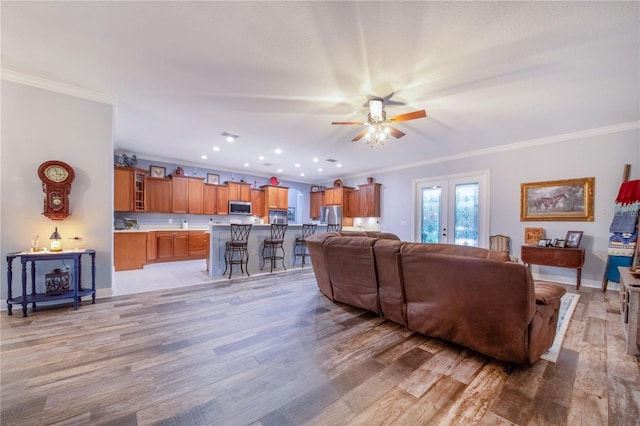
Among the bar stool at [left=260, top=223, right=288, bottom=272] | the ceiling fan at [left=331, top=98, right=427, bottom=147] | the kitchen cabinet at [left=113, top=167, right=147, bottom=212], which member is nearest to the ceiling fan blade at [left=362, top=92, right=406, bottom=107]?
the ceiling fan at [left=331, top=98, right=427, bottom=147]

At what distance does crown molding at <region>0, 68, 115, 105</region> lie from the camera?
3.06 m

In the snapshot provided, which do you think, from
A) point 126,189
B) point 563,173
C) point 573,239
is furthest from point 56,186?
point 563,173

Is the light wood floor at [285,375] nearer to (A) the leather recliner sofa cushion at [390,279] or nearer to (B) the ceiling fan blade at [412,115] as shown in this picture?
(A) the leather recliner sofa cushion at [390,279]

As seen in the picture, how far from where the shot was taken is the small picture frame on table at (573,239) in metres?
4.47

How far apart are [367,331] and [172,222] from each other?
265 inches

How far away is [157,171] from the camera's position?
7.05m

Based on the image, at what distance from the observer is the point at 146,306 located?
3324mm

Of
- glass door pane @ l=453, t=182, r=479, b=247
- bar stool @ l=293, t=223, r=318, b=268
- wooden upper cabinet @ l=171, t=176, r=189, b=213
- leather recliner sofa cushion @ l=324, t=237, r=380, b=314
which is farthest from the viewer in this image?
wooden upper cabinet @ l=171, t=176, r=189, b=213

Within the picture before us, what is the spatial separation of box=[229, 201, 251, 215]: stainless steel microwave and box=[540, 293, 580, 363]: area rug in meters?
7.66

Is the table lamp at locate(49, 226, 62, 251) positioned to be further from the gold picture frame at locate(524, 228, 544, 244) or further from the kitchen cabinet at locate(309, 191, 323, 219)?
the gold picture frame at locate(524, 228, 544, 244)

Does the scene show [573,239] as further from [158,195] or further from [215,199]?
[158,195]

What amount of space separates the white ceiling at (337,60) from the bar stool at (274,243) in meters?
2.22


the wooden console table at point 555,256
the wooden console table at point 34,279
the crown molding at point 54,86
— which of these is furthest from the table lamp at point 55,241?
the wooden console table at point 555,256

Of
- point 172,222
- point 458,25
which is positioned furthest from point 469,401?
point 172,222
